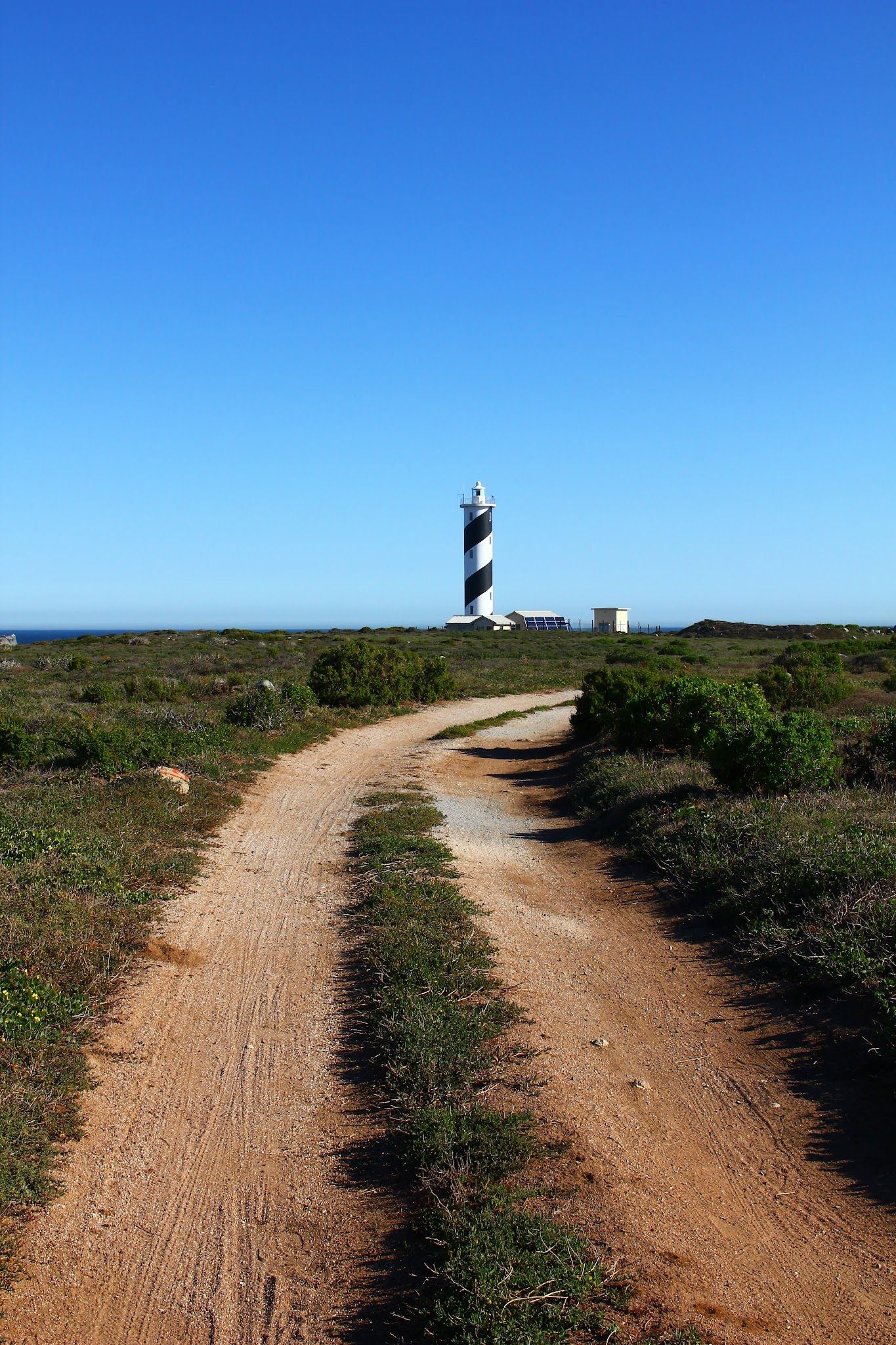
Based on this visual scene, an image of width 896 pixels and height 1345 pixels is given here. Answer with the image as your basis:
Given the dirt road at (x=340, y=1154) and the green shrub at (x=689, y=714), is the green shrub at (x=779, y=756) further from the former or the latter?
the dirt road at (x=340, y=1154)

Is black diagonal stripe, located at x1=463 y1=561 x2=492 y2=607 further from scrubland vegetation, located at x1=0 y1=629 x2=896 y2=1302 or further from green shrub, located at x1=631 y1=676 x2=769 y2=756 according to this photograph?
green shrub, located at x1=631 y1=676 x2=769 y2=756

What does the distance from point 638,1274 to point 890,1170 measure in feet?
4.70

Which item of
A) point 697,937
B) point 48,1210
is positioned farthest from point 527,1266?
point 697,937

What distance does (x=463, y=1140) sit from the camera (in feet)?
13.8

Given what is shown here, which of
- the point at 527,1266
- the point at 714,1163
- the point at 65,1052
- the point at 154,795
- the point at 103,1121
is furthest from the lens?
the point at 154,795

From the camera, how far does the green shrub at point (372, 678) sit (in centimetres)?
2262

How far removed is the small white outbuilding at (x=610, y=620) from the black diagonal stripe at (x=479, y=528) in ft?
35.5

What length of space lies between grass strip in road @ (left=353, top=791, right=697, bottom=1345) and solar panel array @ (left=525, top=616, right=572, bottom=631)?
184ft

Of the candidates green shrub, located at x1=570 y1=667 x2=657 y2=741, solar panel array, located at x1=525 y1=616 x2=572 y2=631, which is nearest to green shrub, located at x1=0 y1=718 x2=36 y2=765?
green shrub, located at x1=570 y1=667 x2=657 y2=741

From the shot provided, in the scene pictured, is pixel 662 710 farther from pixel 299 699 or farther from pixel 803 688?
pixel 299 699

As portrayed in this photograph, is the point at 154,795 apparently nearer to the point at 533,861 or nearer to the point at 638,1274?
the point at 533,861

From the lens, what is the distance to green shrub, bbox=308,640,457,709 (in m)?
22.6

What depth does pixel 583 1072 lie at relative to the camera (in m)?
5.10

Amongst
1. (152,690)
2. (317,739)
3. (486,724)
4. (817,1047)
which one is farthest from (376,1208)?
(152,690)
